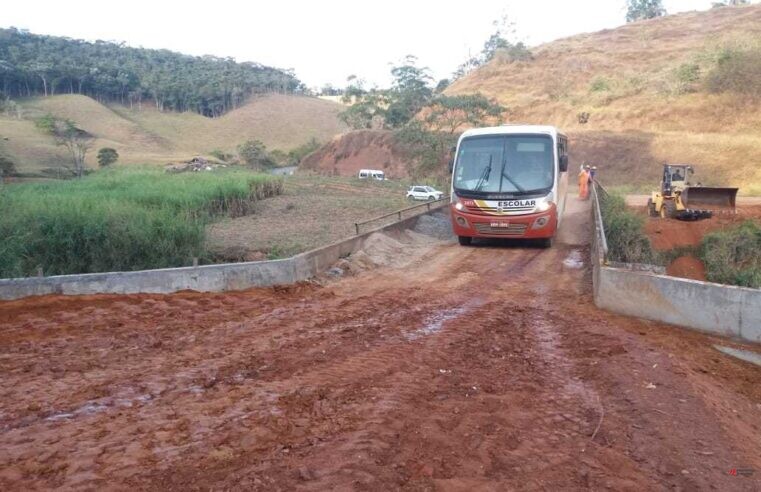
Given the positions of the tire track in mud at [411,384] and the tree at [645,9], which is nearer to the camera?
the tire track in mud at [411,384]

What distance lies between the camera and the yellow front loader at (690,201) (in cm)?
1802

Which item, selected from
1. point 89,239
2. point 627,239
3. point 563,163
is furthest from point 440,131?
point 89,239

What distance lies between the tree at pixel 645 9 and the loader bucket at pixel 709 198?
312 ft

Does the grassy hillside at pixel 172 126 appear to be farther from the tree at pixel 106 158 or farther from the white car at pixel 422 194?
the white car at pixel 422 194

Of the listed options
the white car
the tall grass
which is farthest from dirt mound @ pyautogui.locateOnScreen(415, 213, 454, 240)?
the white car

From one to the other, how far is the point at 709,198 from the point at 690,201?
0.59m

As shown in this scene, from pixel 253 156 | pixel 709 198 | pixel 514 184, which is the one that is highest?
pixel 253 156

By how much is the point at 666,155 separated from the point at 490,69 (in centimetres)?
4042

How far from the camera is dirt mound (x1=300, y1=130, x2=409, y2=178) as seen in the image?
167ft

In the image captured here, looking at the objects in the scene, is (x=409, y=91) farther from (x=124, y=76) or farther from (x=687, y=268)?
(x=124, y=76)

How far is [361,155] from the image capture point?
54.6m

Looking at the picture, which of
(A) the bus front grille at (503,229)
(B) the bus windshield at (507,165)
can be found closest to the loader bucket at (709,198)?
(B) the bus windshield at (507,165)

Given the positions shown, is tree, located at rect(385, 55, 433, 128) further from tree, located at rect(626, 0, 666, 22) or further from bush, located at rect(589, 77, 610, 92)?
tree, located at rect(626, 0, 666, 22)

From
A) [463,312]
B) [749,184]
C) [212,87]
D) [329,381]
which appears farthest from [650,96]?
[212,87]
